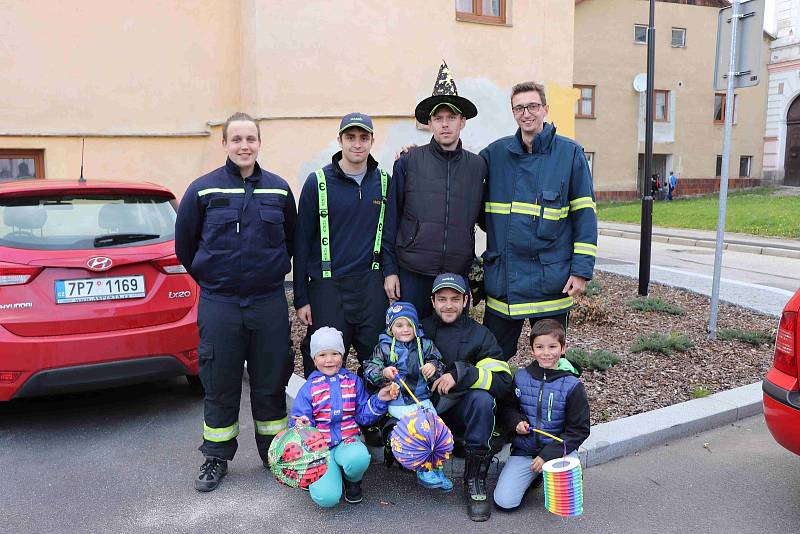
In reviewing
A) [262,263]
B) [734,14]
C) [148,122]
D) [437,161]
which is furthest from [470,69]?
[262,263]

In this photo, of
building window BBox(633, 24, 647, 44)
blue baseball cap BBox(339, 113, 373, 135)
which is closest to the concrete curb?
blue baseball cap BBox(339, 113, 373, 135)

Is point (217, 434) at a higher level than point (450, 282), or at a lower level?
lower

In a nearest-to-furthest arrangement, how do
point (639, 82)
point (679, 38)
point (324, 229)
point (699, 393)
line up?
point (324, 229)
point (699, 393)
point (639, 82)
point (679, 38)

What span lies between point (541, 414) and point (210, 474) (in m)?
1.80

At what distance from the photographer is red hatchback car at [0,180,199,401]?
3.72 meters

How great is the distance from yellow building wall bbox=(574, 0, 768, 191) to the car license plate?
2731 cm

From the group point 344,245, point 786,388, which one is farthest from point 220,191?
point 786,388

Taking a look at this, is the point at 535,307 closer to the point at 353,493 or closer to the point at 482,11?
the point at 353,493

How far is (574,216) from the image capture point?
360cm

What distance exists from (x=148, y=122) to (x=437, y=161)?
240 inches

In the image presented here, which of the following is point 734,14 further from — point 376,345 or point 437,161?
point 376,345

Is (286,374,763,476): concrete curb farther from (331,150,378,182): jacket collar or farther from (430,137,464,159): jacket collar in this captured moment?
(430,137,464,159): jacket collar

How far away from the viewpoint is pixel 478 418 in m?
3.27

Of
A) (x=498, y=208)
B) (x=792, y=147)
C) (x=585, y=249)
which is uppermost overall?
(x=792, y=147)
